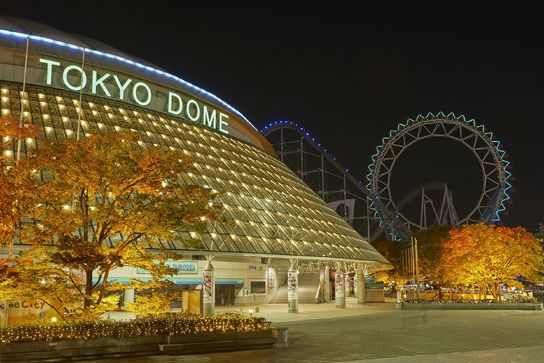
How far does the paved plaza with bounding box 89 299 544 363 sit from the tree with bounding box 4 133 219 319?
369 cm

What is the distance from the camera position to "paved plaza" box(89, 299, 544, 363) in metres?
21.4

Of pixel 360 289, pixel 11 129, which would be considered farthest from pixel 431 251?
pixel 11 129

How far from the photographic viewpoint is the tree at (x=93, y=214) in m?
21.5

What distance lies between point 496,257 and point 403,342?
117 feet

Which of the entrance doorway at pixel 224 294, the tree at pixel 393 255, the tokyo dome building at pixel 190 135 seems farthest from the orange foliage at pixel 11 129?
the tree at pixel 393 255

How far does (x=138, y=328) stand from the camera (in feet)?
75.4

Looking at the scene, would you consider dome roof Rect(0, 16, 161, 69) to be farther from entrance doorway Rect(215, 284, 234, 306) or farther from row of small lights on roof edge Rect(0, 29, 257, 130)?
entrance doorway Rect(215, 284, 234, 306)

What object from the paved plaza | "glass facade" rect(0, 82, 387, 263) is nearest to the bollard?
the paved plaza

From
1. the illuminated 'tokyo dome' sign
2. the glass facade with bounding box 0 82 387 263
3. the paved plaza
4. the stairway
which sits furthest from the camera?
the stairway

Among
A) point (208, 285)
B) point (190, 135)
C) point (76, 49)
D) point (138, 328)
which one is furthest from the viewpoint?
point (190, 135)

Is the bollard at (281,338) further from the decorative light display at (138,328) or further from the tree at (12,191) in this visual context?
the tree at (12,191)

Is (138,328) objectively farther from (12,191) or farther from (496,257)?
(496,257)

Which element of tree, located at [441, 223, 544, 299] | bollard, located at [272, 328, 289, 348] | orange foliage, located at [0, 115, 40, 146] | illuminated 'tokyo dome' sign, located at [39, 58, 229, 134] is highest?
illuminated 'tokyo dome' sign, located at [39, 58, 229, 134]

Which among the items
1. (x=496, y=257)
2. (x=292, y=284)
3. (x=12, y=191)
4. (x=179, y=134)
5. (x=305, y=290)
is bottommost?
(x=305, y=290)
